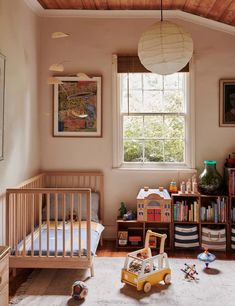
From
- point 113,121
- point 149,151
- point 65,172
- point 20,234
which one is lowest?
point 20,234

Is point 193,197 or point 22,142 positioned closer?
point 22,142

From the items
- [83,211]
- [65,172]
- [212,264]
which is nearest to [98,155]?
[65,172]

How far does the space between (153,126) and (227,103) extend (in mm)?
919

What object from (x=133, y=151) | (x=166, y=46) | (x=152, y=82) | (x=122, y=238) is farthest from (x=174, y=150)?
(x=166, y=46)

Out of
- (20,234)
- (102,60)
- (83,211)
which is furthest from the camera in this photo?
(102,60)

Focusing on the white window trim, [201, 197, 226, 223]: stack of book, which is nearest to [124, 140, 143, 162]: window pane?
the white window trim

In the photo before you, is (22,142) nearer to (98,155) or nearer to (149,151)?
(98,155)

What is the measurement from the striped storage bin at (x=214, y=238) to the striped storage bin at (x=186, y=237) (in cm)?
10

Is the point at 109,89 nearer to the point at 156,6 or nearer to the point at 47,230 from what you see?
the point at 156,6

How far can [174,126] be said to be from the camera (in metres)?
4.21

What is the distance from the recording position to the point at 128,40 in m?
4.14

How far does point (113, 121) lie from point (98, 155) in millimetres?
455

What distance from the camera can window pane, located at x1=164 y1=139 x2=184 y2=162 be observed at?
4211mm

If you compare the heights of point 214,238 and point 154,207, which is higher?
point 154,207
